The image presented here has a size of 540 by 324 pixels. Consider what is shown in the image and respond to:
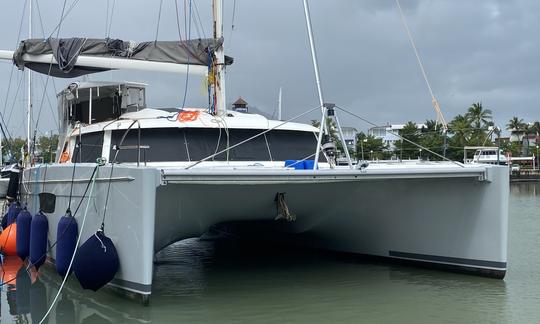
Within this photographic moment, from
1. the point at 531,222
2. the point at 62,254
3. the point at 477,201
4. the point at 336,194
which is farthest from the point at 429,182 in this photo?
the point at 531,222

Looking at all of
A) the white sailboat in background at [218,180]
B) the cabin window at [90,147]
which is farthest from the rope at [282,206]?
the cabin window at [90,147]

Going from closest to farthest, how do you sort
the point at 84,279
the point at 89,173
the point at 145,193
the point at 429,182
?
the point at 145,193 → the point at 84,279 → the point at 89,173 → the point at 429,182

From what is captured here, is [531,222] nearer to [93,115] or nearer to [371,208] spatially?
[371,208]

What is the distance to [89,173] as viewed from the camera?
6.79 m

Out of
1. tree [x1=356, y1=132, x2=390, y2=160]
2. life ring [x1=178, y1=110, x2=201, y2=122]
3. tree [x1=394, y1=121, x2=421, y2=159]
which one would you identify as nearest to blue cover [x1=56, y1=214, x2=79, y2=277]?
life ring [x1=178, y1=110, x2=201, y2=122]

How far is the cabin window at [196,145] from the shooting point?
25.3ft

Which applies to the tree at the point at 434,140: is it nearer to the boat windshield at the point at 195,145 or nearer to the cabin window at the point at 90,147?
the boat windshield at the point at 195,145

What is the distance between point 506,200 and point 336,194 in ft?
6.93


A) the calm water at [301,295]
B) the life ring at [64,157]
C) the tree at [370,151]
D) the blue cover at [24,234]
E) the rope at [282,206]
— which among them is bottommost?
the calm water at [301,295]

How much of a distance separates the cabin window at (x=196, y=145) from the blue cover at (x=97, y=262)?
1.53m

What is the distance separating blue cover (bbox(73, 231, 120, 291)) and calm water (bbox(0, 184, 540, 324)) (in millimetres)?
372

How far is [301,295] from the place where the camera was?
287 inches

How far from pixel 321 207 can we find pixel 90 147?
326 centimetres

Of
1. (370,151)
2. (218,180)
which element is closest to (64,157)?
(218,180)
